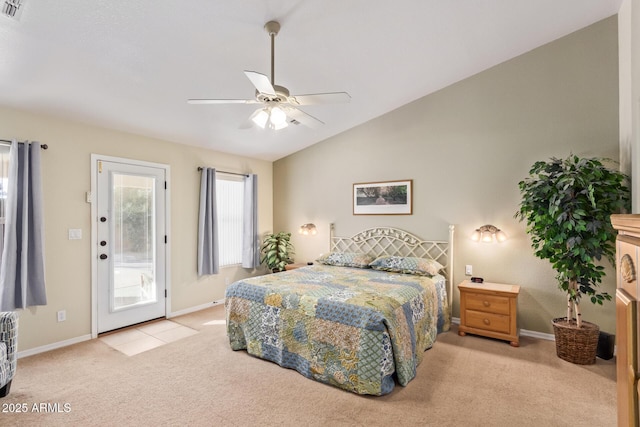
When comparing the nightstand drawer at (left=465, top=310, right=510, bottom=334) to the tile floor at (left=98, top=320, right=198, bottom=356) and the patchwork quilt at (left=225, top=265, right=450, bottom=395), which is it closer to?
the patchwork quilt at (left=225, top=265, right=450, bottom=395)

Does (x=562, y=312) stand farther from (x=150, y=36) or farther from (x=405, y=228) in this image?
(x=150, y=36)

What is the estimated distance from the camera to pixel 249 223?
18.4 ft

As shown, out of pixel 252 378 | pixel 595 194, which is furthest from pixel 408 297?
pixel 595 194

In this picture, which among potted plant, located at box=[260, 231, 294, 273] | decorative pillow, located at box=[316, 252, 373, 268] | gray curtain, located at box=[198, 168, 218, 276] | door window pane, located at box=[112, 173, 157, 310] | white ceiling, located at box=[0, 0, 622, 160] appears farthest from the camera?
potted plant, located at box=[260, 231, 294, 273]

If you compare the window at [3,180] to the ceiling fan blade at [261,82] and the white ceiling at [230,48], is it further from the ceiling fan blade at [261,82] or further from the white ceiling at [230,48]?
the ceiling fan blade at [261,82]

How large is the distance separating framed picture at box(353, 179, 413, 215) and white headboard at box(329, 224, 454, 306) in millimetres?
295

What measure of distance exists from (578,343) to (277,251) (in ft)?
13.8

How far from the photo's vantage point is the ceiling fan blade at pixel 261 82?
202 centimetres

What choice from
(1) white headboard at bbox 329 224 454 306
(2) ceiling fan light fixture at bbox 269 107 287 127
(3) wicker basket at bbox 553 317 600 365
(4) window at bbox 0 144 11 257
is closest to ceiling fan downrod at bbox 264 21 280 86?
(2) ceiling fan light fixture at bbox 269 107 287 127

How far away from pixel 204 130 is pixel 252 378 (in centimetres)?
322

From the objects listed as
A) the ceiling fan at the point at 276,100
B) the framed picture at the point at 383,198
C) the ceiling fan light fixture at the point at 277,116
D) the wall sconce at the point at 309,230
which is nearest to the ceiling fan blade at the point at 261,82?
the ceiling fan at the point at 276,100

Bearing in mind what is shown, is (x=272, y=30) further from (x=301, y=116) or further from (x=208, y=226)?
(x=208, y=226)

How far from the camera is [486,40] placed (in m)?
3.38

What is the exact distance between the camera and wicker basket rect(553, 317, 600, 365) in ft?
9.84
